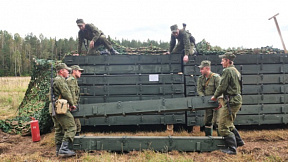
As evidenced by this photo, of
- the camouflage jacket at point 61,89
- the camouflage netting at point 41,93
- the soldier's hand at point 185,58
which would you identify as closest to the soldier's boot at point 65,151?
the camouflage jacket at point 61,89

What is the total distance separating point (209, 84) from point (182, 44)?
7.18 feet

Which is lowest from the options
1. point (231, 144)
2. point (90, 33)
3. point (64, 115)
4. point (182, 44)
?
point (231, 144)

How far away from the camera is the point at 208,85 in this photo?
582 cm

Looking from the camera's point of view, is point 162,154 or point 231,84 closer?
point 162,154

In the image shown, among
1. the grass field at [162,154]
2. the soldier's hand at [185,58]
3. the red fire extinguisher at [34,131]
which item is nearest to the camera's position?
the grass field at [162,154]

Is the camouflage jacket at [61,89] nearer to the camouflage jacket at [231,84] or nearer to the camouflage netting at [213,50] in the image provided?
the camouflage netting at [213,50]

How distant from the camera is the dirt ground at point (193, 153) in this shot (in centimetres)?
455

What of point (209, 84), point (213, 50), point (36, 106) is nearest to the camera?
point (209, 84)

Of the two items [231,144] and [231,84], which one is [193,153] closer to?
[231,144]

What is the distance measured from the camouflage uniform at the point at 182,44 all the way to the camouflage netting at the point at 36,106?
4.62 m

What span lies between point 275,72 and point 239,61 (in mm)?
1263

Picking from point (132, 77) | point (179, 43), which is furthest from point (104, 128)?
point (179, 43)

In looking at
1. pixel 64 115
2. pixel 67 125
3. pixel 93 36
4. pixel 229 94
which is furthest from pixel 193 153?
pixel 93 36

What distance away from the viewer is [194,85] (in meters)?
6.94
